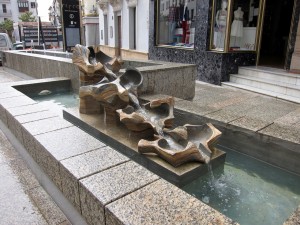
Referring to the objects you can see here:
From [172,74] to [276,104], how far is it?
2290 millimetres

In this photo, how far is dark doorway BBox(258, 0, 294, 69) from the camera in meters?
10.5

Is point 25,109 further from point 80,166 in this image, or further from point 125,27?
point 125,27

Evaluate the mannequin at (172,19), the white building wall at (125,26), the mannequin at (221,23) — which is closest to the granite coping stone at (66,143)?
the mannequin at (221,23)

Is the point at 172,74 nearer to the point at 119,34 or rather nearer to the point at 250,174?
the point at 250,174

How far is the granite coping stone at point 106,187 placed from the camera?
5.90 ft

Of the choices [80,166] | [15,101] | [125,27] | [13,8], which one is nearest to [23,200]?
[80,166]

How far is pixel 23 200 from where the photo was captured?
101 inches

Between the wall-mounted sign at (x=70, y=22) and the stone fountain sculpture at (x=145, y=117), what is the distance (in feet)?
26.8

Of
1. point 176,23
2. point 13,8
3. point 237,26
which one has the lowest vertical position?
point 237,26

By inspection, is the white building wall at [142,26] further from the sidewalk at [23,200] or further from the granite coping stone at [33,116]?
the sidewalk at [23,200]

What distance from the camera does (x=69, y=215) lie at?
2.35 m

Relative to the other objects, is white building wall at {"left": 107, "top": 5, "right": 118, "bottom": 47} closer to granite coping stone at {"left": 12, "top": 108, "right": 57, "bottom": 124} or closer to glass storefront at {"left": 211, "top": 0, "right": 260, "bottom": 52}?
glass storefront at {"left": 211, "top": 0, "right": 260, "bottom": 52}

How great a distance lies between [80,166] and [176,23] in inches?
354

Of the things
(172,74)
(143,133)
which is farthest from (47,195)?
(172,74)
